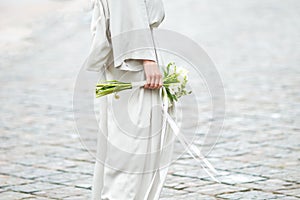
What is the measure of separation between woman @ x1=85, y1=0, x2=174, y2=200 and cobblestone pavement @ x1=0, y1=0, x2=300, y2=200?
1019mm

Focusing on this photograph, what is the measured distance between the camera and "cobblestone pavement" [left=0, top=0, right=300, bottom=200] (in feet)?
16.5

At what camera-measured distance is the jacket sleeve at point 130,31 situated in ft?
11.7

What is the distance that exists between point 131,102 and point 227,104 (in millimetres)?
4240

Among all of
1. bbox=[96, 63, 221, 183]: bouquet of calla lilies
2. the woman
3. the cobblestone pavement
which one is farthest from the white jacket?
the cobblestone pavement

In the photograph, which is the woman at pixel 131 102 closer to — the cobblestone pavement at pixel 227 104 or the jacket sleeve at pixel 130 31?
the jacket sleeve at pixel 130 31

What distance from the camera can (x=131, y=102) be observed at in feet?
12.2

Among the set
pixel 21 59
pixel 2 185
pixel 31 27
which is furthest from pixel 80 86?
pixel 31 27

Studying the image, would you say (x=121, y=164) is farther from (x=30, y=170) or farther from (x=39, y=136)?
(x=39, y=136)

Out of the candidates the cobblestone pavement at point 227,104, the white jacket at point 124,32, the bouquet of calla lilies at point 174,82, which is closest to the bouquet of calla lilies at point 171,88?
the bouquet of calla lilies at point 174,82

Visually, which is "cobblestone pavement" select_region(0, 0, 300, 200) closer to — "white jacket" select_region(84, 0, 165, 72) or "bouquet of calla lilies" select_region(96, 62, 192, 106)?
"bouquet of calla lilies" select_region(96, 62, 192, 106)

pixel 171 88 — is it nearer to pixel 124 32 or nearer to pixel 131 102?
pixel 131 102

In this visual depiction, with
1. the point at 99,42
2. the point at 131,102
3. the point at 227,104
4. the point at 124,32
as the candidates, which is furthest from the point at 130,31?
the point at 227,104

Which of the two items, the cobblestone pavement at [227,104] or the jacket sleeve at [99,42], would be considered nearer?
the jacket sleeve at [99,42]

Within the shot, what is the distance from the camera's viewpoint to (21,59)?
433 inches
